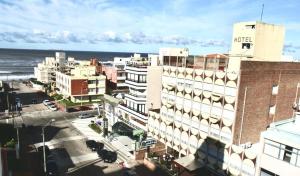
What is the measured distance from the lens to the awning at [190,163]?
43.9 metres

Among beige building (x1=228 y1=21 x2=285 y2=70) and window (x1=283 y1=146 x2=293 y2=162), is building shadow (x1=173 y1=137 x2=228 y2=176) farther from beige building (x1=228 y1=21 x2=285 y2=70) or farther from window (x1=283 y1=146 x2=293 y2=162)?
beige building (x1=228 y1=21 x2=285 y2=70)

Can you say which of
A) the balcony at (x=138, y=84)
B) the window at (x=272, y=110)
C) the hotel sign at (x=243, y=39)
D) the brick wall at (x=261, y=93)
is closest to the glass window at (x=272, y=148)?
the brick wall at (x=261, y=93)

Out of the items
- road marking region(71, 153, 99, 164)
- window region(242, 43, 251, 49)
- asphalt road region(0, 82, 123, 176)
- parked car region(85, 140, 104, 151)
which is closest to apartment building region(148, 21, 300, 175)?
window region(242, 43, 251, 49)

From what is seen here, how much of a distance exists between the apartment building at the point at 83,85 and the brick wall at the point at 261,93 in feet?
220

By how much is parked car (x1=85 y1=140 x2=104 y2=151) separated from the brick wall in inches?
1144

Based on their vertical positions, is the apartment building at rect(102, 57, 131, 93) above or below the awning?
above

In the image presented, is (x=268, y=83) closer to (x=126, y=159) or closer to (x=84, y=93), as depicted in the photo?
(x=126, y=159)

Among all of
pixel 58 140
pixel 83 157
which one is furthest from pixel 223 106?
pixel 58 140

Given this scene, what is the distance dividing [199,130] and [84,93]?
61.2 m

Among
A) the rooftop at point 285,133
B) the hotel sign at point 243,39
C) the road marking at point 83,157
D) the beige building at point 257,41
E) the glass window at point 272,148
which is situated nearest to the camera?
the rooftop at point 285,133

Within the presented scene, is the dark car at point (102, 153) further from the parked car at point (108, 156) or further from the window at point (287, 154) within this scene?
the window at point (287, 154)

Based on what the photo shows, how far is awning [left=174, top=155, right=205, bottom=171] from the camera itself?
43878mm

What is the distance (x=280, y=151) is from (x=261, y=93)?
13134 millimetres

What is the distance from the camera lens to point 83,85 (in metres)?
97.3
